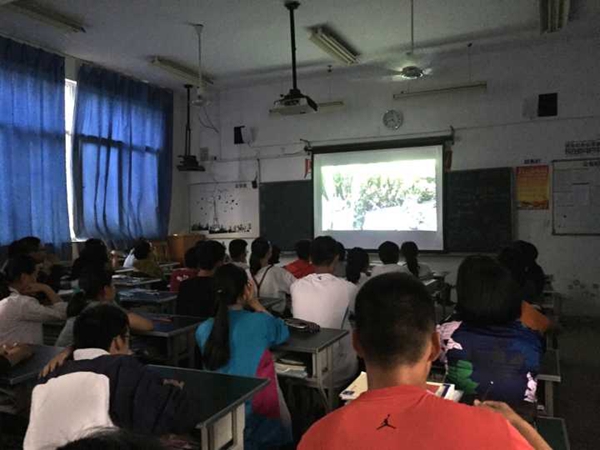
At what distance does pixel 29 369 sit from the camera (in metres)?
2.14

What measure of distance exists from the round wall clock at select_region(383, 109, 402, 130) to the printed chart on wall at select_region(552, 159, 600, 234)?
82.7 inches

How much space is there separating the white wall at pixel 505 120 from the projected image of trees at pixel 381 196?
44cm

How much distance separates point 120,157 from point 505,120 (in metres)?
5.45

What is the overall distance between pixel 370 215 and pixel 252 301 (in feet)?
15.9

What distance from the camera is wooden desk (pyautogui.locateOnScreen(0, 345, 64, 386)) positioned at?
2.03m

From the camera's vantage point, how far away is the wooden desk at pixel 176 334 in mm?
2896

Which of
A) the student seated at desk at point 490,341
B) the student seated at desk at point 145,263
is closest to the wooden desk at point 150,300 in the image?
the student seated at desk at point 145,263

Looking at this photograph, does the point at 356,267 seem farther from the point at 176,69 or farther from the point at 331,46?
the point at 176,69

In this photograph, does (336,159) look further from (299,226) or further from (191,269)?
(191,269)

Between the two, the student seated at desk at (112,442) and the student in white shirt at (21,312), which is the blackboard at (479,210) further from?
the student seated at desk at (112,442)

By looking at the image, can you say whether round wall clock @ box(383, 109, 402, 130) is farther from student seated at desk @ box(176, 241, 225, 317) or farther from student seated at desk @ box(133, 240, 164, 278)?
student seated at desk @ box(176, 241, 225, 317)

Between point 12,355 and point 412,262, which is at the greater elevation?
point 412,262

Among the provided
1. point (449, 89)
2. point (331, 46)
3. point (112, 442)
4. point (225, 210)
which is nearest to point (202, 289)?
point (112, 442)

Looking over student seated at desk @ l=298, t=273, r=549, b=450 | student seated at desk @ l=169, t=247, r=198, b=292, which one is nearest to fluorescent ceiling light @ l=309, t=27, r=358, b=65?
student seated at desk @ l=169, t=247, r=198, b=292
